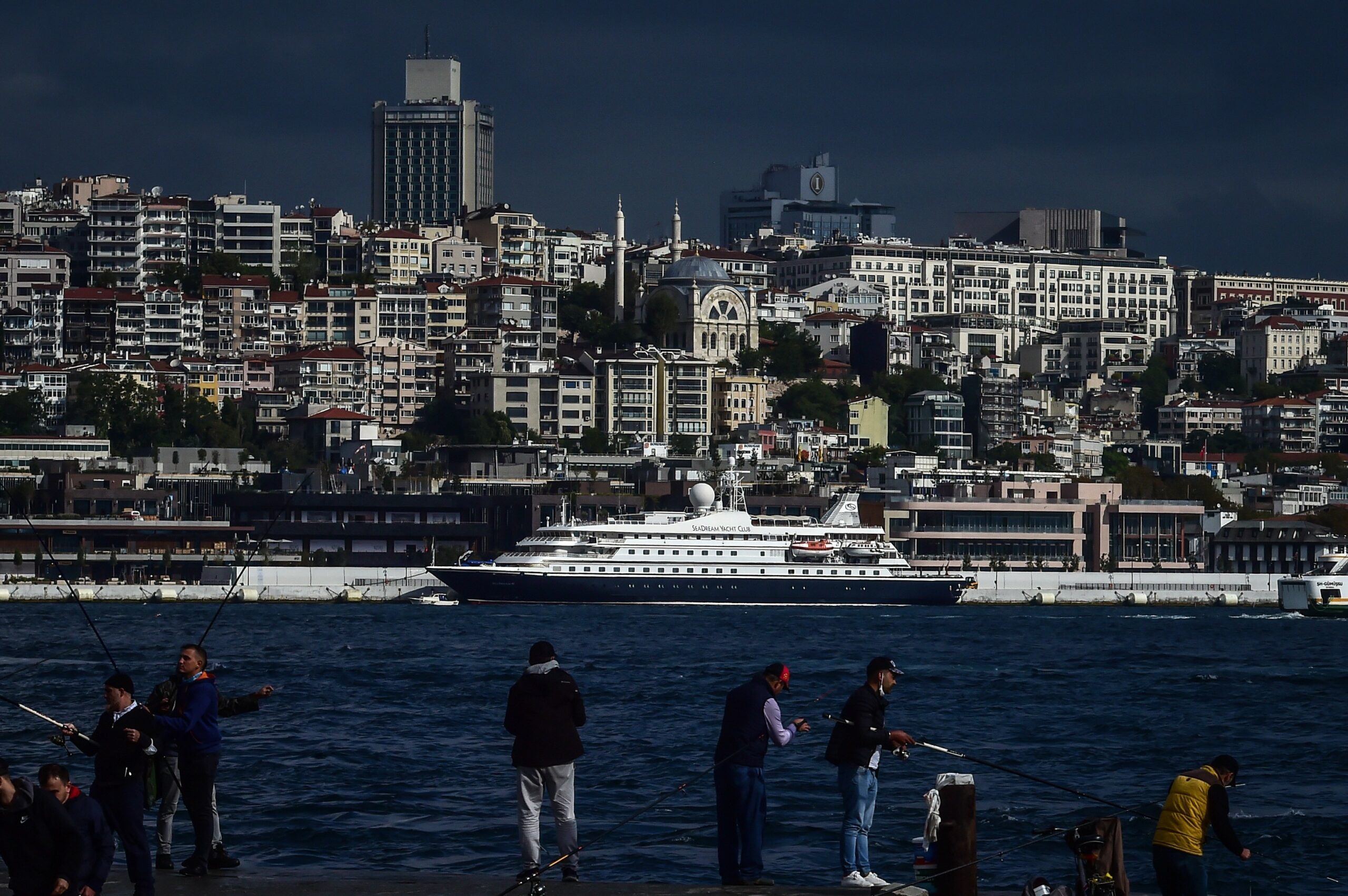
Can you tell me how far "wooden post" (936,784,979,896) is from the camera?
1009 centimetres

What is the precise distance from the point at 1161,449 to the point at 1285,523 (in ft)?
90.1

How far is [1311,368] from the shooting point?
129 meters

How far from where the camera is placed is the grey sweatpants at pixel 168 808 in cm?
1077

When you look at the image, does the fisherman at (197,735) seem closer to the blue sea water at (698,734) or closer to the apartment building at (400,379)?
the blue sea water at (698,734)

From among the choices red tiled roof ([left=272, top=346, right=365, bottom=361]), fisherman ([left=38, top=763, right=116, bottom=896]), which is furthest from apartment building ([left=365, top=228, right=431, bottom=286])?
fisherman ([left=38, top=763, right=116, bottom=896])

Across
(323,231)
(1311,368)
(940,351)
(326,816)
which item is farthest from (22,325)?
(326,816)

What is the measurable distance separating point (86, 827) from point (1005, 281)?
136 m

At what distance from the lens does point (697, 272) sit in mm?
120312

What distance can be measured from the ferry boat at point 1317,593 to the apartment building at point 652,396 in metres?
42.4

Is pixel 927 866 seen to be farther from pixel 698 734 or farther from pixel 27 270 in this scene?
pixel 27 270

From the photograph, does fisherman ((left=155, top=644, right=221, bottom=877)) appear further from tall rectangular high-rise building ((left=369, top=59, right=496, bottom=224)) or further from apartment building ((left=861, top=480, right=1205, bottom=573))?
tall rectangular high-rise building ((left=369, top=59, right=496, bottom=224))

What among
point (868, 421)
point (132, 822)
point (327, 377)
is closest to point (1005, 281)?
point (868, 421)

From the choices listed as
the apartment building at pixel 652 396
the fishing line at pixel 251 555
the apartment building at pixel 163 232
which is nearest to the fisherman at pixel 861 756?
the fishing line at pixel 251 555

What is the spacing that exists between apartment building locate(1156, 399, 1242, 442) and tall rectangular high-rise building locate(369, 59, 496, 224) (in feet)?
189
